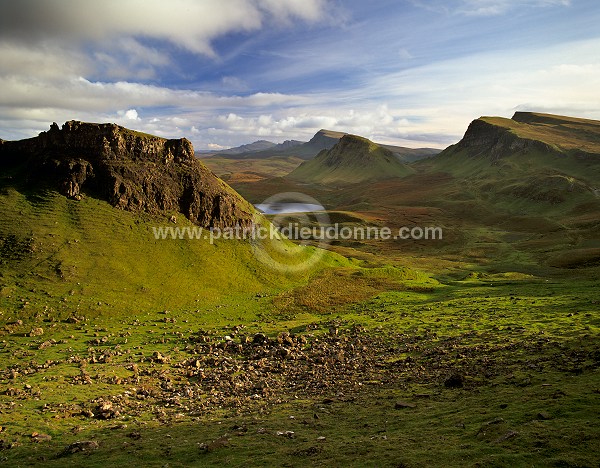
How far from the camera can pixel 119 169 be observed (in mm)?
58906

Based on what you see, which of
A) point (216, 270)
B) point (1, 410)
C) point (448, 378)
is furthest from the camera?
point (216, 270)

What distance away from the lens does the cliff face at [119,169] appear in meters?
56.9

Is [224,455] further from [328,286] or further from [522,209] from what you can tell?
[522,209]

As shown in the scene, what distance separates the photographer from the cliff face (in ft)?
187

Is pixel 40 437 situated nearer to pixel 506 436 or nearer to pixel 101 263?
pixel 506 436

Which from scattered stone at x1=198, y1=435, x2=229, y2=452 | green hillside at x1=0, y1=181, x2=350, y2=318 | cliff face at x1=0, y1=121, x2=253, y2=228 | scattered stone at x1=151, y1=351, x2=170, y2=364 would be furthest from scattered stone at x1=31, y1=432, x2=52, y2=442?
cliff face at x1=0, y1=121, x2=253, y2=228

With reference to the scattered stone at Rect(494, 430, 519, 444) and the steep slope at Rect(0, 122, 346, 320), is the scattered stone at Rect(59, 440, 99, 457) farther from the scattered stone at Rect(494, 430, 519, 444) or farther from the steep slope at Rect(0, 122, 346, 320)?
the steep slope at Rect(0, 122, 346, 320)

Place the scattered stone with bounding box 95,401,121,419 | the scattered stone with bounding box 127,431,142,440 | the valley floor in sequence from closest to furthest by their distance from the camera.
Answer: the valley floor, the scattered stone with bounding box 127,431,142,440, the scattered stone with bounding box 95,401,121,419

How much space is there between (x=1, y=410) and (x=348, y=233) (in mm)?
145891

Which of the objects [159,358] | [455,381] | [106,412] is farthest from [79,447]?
[455,381]

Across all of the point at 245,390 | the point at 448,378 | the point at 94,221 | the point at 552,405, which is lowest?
the point at 245,390

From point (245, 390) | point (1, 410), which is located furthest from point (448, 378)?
point (1, 410)

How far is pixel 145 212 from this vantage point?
6028cm

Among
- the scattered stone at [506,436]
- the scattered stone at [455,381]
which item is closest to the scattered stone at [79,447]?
the scattered stone at [506,436]
